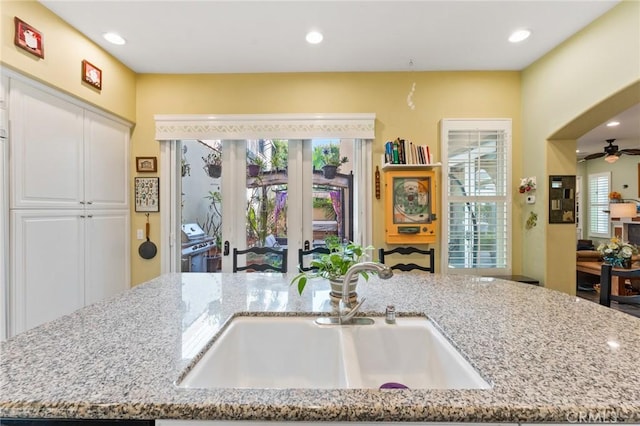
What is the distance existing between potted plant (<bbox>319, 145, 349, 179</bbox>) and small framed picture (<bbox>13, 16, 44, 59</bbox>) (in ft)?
7.76

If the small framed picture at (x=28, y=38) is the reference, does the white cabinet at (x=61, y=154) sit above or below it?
below

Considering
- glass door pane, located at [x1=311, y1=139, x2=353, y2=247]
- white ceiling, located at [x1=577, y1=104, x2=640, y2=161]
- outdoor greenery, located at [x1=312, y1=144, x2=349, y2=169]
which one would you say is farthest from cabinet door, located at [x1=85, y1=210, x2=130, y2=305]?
white ceiling, located at [x1=577, y1=104, x2=640, y2=161]

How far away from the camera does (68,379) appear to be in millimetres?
723

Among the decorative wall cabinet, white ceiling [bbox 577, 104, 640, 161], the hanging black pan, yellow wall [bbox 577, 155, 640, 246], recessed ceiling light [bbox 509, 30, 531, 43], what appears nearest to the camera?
recessed ceiling light [bbox 509, 30, 531, 43]

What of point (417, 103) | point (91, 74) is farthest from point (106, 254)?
point (417, 103)

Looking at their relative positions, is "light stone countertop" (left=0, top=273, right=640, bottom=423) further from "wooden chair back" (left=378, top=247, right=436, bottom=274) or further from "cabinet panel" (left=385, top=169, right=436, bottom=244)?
"cabinet panel" (left=385, top=169, right=436, bottom=244)

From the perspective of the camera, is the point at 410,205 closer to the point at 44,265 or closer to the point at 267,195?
the point at 267,195

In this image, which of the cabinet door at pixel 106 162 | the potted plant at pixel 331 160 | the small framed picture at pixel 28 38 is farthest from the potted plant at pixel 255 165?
the small framed picture at pixel 28 38

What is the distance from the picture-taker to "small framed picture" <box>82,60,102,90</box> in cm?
249

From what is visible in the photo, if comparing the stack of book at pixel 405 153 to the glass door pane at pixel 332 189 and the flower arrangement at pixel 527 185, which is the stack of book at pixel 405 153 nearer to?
the glass door pane at pixel 332 189

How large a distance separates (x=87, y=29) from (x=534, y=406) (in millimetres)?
3475

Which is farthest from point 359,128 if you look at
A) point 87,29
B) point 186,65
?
point 87,29

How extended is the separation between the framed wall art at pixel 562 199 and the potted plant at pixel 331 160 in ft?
6.53

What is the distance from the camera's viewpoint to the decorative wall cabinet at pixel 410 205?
121 inches
